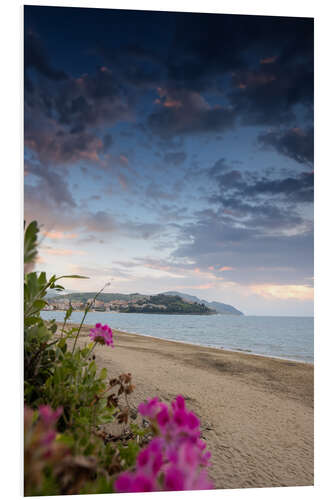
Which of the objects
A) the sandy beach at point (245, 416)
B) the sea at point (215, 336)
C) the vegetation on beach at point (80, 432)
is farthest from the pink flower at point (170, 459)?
the sea at point (215, 336)

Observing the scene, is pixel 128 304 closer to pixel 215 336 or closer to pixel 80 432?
pixel 80 432

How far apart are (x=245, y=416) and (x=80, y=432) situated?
201 cm

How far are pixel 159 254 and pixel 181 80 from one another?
190 centimetres

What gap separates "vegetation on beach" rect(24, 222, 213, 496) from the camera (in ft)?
2.04

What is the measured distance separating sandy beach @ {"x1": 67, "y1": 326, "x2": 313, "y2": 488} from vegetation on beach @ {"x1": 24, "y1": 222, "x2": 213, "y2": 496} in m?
0.68

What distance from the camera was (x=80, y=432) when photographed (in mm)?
1147

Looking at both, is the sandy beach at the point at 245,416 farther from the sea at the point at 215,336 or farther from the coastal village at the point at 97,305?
the sea at the point at 215,336

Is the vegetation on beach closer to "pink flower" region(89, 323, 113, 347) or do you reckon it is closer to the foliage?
"pink flower" region(89, 323, 113, 347)

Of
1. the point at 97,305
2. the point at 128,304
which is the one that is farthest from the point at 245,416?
the point at 128,304

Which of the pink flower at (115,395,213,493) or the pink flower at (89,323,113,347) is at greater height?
the pink flower at (89,323,113,347)

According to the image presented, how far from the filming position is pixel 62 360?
53.6 inches

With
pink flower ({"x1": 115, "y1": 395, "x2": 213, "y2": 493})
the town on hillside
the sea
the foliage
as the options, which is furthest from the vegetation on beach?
the foliage

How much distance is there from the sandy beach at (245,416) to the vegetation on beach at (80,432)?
0.68m

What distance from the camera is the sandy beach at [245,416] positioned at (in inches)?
74.5
